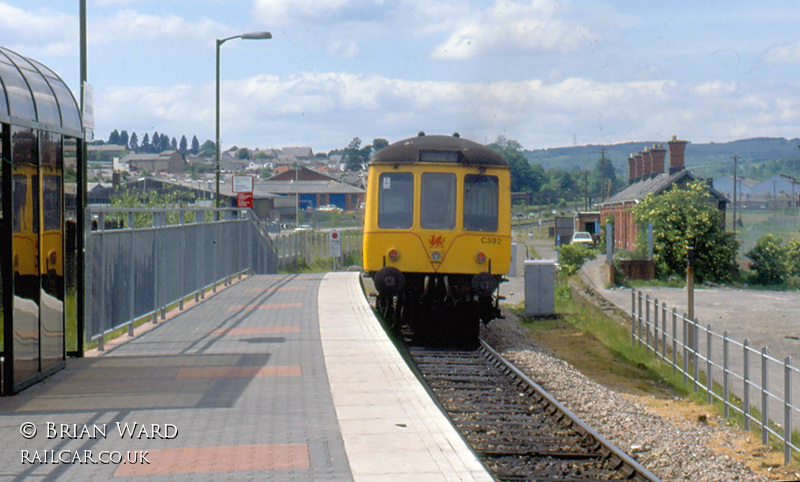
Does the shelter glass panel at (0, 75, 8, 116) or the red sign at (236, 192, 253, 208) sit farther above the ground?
the shelter glass panel at (0, 75, 8, 116)

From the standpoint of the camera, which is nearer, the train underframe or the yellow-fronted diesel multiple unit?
the train underframe

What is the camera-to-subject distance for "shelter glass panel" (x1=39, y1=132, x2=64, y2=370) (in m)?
8.30

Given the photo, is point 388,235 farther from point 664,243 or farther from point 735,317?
point 664,243

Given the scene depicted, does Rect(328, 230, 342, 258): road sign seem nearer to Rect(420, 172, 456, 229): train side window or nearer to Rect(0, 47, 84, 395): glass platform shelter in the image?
Rect(420, 172, 456, 229): train side window

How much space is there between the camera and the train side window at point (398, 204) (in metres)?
15.1

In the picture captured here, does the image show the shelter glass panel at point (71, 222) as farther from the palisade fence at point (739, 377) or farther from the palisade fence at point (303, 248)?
Result: the palisade fence at point (303, 248)

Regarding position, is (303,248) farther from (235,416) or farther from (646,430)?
(235,416)

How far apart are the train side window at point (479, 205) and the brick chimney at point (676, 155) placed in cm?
4031

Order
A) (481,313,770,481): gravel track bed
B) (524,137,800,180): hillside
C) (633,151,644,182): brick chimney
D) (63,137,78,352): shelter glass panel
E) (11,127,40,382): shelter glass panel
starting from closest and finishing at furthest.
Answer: (11,127,40,382): shelter glass panel < (481,313,770,481): gravel track bed < (63,137,78,352): shelter glass panel < (633,151,644,182): brick chimney < (524,137,800,180): hillside

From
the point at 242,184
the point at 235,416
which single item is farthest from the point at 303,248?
the point at 235,416

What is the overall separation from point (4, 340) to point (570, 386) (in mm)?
7346

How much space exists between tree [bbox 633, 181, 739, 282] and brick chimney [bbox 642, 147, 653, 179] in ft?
74.7

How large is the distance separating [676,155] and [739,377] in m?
44.0

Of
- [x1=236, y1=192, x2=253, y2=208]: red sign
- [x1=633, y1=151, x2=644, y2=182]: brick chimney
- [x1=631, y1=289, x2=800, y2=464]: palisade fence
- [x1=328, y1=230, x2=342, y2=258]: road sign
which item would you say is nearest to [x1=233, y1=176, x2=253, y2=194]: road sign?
[x1=236, y1=192, x2=253, y2=208]: red sign
